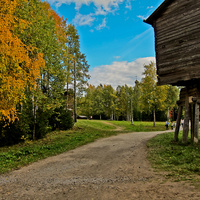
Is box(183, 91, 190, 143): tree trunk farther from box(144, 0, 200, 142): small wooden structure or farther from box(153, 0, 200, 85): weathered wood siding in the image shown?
box(153, 0, 200, 85): weathered wood siding

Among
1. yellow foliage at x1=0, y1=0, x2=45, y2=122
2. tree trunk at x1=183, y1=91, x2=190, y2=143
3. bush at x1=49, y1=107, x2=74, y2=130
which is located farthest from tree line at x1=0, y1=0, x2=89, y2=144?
tree trunk at x1=183, y1=91, x2=190, y2=143

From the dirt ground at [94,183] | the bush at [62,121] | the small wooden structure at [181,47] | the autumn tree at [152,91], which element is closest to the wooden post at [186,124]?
the small wooden structure at [181,47]

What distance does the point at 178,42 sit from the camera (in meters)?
9.54

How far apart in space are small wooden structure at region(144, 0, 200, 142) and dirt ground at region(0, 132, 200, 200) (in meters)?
5.47

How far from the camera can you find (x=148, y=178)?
5.05 metres

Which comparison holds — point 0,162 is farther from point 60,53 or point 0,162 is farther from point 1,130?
Answer: point 60,53

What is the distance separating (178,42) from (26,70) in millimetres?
9938

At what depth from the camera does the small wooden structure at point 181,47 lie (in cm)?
893

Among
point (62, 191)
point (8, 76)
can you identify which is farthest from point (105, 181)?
point (8, 76)

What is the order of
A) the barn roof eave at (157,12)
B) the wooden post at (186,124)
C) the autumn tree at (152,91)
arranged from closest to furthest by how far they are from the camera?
the wooden post at (186,124)
the barn roof eave at (157,12)
the autumn tree at (152,91)

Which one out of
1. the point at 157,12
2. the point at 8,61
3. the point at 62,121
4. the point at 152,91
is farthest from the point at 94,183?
the point at 152,91

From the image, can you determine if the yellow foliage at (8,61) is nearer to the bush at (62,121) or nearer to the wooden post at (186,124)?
the wooden post at (186,124)

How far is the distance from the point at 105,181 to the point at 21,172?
154 inches

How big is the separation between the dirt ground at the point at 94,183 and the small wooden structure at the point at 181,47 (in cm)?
547
